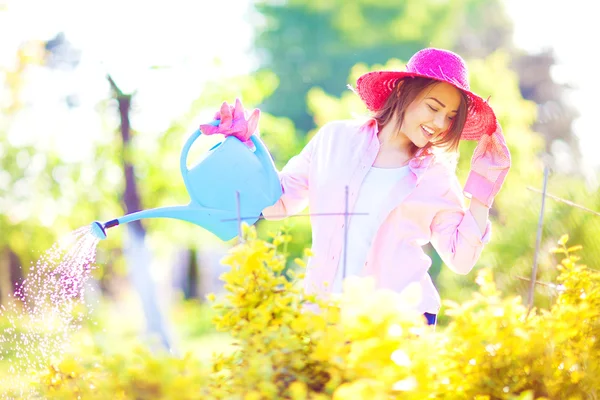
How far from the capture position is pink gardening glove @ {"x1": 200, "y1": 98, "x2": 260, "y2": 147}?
1.68m

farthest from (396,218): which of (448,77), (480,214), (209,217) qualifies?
(209,217)

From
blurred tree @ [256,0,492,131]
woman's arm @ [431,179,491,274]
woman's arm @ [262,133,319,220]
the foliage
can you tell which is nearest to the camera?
the foliage

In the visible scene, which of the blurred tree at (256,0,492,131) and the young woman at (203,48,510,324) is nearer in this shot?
the young woman at (203,48,510,324)

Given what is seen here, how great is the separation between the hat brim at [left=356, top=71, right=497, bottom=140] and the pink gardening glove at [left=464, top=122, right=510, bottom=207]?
60 millimetres

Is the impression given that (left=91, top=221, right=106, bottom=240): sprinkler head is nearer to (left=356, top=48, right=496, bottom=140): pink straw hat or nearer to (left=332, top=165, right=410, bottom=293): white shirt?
(left=332, top=165, right=410, bottom=293): white shirt

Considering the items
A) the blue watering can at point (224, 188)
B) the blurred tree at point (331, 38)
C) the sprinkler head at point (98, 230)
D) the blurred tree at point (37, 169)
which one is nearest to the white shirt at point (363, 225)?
the blue watering can at point (224, 188)

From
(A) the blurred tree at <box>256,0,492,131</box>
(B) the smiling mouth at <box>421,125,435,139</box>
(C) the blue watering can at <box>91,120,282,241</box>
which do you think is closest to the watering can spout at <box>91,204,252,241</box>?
(C) the blue watering can at <box>91,120,282,241</box>

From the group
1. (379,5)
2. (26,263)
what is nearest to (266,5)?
(379,5)

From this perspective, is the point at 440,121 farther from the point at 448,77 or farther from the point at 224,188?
the point at 224,188

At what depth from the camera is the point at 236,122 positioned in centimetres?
170

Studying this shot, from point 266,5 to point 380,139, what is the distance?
1117 centimetres

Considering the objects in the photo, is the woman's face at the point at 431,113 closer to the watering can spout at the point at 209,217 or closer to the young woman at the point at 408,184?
the young woman at the point at 408,184

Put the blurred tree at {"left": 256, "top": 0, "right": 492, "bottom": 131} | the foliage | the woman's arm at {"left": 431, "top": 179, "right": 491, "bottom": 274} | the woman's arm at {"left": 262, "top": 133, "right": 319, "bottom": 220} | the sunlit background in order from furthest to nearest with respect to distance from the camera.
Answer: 1. the blurred tree at {"left": 256, "top": 0, "right": 492, "bottom": 131}
2. the sunlit background
3. the woman's arm at {"left": 262, "top": 133, "right": 319, "bottom": 220}
4. the woman's arm at {"left": 431, "top": 179, "right": 491, "bottom": 274}
5. the foliage

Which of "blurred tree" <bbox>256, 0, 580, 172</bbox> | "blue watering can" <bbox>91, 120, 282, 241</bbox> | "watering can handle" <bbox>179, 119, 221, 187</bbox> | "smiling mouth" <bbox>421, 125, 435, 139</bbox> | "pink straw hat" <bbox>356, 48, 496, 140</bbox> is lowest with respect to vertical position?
"blue watering can" <bbox>91, 120, 282, 241</bbox>
